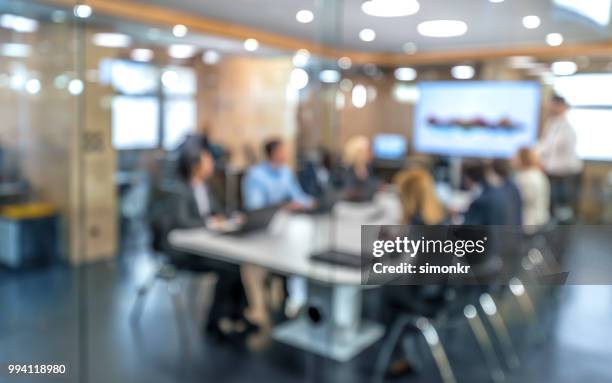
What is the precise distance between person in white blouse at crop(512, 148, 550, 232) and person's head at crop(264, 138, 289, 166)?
150 cm

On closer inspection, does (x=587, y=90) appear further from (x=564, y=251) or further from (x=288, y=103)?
(x=288, y=103)

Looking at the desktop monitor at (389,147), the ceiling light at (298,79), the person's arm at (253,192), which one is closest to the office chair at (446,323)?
the desktop monitor at (389,147)

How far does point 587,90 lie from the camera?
159 cm

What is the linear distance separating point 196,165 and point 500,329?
6.81ft

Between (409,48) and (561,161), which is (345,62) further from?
(561,161)

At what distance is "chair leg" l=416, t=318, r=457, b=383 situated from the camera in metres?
2.37

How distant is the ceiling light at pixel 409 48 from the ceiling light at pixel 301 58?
72cm

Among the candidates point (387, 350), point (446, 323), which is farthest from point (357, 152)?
point (387, 350)

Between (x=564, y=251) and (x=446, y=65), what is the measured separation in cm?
96

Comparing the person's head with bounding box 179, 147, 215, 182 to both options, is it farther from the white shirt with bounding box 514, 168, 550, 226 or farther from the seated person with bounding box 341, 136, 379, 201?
the white shirt with bounding box 514, 168, 550, 226

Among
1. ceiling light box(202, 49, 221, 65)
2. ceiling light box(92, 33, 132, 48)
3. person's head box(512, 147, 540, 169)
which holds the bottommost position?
person's head box(512, 147, 540, 169)

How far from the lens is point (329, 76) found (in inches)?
106

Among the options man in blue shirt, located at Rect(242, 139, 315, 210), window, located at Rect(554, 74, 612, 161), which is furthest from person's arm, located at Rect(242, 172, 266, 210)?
window, located at Rect(554, 74, 612, 161)

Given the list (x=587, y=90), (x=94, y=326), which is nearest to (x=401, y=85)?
(x=587, y=90)
